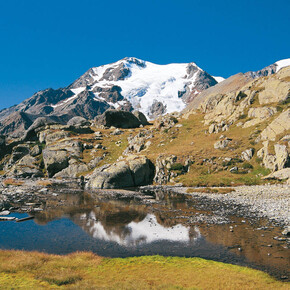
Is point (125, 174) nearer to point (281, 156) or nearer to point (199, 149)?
point (199, 149)

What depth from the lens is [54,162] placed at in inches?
3017

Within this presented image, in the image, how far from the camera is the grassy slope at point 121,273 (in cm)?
1325

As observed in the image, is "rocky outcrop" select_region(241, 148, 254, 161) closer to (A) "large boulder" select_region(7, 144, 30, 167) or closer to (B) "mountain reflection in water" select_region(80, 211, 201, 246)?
(B) "mountain reflection in water" select_region(80, 211, 201, 246)

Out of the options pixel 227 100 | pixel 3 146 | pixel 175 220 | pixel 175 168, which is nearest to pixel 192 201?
pixel 175 220

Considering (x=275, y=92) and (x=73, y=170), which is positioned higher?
(x=275, y=92)

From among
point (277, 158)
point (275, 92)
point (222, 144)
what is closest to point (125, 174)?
point (222, 144)

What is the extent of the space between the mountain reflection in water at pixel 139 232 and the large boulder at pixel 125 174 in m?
28.1

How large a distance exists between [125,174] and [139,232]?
34281 millimetres

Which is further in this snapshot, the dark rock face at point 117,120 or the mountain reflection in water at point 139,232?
the dark rock face at point 117,120

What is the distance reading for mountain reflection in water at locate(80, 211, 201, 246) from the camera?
869 inches

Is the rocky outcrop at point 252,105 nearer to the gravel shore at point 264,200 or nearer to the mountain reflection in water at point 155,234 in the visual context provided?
the gravel shore at point 264,200

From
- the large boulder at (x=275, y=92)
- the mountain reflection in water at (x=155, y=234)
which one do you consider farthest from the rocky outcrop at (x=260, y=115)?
the mountain reflection in water at (x=155, y=234)

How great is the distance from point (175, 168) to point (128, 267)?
46.2 meters

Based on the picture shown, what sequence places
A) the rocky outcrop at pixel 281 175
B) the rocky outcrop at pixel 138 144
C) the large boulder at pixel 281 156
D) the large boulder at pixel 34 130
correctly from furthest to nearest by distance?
the large boulder at pixel 34 130 < the rocky outcrop at pixel 138 144 < the large boulder at pixel 281 156 < the rocky outcrop at pixel 281 175
